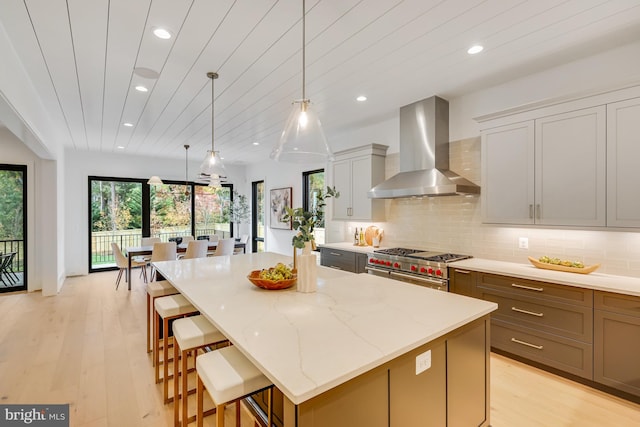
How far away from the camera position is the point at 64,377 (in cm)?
262

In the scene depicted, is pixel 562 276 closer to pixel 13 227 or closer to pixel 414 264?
pixel 414 264

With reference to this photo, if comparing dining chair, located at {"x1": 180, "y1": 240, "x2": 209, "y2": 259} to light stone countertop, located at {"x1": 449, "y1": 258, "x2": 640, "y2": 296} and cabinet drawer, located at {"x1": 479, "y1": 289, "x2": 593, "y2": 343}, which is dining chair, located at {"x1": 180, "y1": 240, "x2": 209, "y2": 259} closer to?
light stone countertop, located at {"x1": 449, "y1": 258, "x2": 640, "y2": 296}

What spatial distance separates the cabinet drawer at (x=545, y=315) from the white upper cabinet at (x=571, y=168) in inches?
27.4

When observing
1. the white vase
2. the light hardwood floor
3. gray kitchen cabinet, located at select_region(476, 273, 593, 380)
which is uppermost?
the white vase

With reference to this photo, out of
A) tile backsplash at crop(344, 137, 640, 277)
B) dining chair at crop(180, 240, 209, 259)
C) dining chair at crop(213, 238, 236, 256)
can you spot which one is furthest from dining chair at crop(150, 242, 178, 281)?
tile backsplash at crop(344, 137, 640, 277)

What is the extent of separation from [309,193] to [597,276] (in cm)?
468

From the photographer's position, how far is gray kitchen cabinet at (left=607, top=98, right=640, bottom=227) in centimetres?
227

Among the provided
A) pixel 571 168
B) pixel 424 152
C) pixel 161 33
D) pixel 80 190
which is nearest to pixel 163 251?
pixel 80 190

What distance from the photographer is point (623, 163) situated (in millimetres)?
2324

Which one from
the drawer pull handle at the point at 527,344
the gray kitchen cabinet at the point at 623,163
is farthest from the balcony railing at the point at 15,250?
the gray kitchen cabinet at the point at 623,163

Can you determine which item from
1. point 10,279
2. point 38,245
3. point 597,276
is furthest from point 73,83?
point 597,276

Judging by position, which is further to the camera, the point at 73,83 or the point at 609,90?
the point at 73,83

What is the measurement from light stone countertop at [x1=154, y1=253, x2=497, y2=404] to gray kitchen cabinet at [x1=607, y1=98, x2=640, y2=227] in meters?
1.47

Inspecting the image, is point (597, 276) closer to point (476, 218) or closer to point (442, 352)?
point (476, 218)
